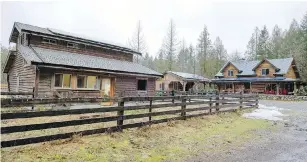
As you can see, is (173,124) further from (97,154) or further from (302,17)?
(302,17)

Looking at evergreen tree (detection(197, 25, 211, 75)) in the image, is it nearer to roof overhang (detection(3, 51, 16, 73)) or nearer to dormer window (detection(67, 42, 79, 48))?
dormer window (detection(67, 42, 79, 48))

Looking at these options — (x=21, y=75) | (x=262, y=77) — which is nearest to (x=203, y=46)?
(x=262, y=77)

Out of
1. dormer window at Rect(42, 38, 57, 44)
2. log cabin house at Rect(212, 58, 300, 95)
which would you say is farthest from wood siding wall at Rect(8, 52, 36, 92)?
log cabin house at Rect(212, 58, 300, 95)

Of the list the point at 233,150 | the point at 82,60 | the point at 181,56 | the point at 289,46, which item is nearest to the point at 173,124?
the point at 233,150

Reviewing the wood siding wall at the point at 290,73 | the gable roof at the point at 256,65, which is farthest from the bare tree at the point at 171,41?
the wood siding wall at the point at 290,73

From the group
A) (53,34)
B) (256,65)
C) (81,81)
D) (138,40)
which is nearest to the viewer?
(81,81)

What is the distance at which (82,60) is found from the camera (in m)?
19.7

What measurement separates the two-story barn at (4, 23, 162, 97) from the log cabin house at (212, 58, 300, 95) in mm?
25253

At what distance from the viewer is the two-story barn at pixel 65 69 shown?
16.4 meters

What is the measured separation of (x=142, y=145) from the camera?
21.7ft

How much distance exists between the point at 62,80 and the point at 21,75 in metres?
4.25

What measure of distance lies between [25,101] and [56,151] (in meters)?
1.45

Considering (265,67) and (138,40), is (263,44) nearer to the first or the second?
(265,67)

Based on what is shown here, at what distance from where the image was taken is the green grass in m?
5.34
